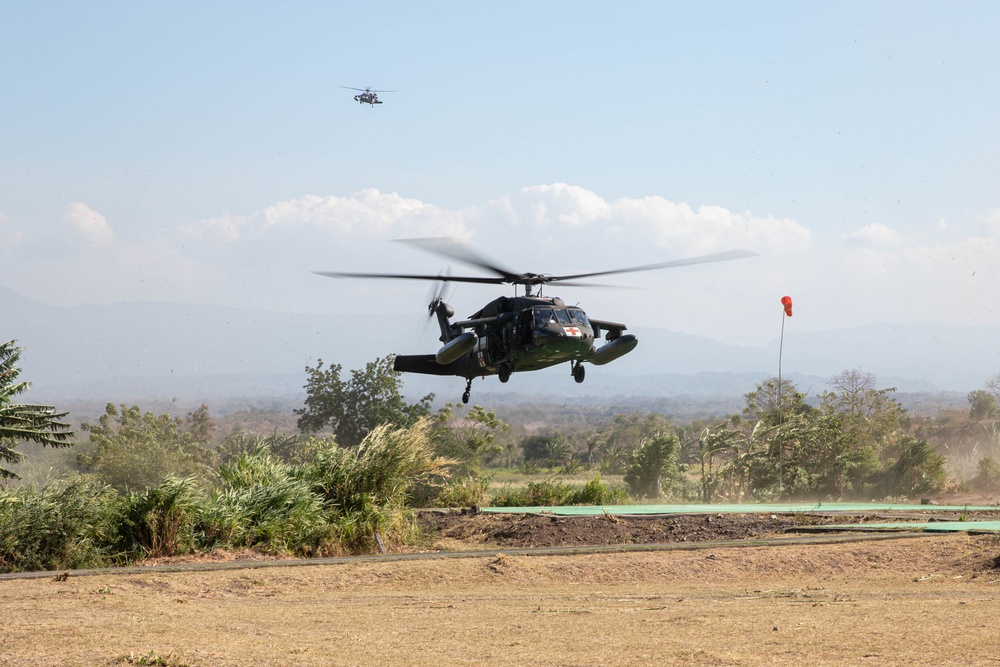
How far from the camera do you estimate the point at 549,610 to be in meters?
10.4

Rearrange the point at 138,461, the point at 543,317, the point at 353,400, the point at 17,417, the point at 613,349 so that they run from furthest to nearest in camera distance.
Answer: the point at 353,400
the point at 138,461
the point at 613,349
the point at 543,317
the point at 17,417

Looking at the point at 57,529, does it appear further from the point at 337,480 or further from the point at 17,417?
the point at 17,417

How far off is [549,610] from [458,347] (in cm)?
1201

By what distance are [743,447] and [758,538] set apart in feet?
86.6

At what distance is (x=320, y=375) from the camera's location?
55.2 meters

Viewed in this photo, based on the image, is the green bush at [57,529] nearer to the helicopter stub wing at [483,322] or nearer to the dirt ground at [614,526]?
the dirt ground at [614,526]

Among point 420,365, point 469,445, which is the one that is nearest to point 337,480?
point 420,365

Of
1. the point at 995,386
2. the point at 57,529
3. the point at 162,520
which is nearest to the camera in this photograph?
the point at 57,529

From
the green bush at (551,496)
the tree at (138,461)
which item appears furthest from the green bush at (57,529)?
the tree at (138,461)

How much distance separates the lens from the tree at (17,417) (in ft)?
65.3

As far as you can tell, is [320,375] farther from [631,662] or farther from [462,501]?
[631,662]

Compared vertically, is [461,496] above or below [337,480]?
below

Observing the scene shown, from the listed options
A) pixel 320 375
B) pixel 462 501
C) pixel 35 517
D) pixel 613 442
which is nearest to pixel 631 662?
pixel 35 517

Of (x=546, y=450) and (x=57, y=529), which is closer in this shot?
(x=57, y=529)
